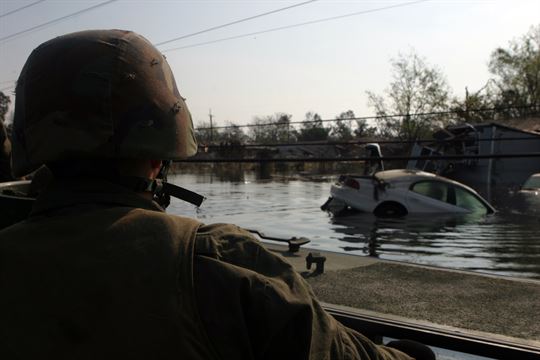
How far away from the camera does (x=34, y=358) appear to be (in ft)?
4.31

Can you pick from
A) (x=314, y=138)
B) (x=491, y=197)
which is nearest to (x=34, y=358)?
(x=491, y=197)

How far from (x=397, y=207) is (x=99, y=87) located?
1840cm

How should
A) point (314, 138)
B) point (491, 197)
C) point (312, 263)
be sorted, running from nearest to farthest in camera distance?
point (312, 263) < point (491, 197) < point (314, 138)

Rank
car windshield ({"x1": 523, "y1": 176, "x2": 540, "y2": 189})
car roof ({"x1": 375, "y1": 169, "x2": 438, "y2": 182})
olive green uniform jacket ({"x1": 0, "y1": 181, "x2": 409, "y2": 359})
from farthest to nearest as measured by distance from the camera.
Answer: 1. car windshield ({"x1": 523, "y1": 176, "x2": 540, "y2": 189})
2. car roof ({"x1": 375, "y1": 169, "x2": 438, "y2": 182})
3. olive green uniform jacket ({"x1": 0, "y1": 181, "x2": 409, "y2": 359})

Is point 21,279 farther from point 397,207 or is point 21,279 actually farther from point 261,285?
point 397,207

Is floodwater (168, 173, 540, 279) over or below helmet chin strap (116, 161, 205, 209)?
below

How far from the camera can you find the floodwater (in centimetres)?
1166

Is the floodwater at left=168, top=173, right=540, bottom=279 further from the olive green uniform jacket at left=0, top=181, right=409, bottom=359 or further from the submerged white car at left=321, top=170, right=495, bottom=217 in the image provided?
the olive green uniform jacket at left=0, top=181, right=409, bottom=359

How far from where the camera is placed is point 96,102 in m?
1.48

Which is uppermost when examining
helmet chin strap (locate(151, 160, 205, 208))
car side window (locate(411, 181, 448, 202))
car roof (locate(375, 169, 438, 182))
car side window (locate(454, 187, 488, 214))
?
helmet chin strap (locate(151, 160, 205, 208))

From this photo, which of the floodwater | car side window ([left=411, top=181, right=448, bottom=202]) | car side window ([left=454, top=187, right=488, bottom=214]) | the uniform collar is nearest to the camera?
the uniform collar

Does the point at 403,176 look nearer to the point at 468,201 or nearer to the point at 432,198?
the point at 432,198

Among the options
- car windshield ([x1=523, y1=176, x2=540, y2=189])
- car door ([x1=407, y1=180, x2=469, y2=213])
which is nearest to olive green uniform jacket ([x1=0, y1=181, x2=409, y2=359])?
car door ([x1=407, y1=180, x2=469, y2=213])

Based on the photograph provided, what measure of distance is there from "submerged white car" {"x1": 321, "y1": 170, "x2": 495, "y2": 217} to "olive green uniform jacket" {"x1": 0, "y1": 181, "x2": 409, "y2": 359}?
59.6 ft
